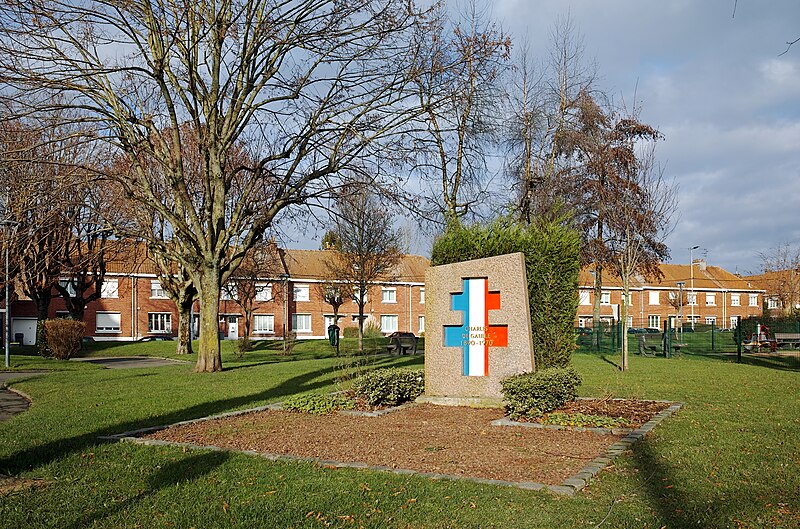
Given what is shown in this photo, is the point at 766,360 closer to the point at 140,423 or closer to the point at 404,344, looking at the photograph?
the point at 404,344

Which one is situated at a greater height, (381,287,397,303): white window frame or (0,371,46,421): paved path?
(381,287,397,303): white window frame

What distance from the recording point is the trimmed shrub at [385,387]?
456 inches

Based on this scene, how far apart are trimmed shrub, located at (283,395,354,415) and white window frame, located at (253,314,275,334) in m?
47.4

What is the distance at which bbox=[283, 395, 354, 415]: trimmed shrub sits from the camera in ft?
36.7

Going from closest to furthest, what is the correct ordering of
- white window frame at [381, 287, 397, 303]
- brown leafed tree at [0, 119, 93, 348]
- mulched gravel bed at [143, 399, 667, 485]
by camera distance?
1. mulched gravel bed at [143, 399, 667, 485]
2. brown leafed tree at [0, 119, 93, 348]
3. white window frame at [381, 287, 397, 303]

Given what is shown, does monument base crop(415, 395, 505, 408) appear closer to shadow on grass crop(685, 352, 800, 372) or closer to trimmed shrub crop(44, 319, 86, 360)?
shadow on grass crop(685, 352, 800, 372)

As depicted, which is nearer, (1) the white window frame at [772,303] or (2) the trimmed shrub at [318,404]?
(2) the trimmed shrub at [318,404]

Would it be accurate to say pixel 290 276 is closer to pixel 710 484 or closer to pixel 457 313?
pixel 457 313

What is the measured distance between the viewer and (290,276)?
57469 millimetres

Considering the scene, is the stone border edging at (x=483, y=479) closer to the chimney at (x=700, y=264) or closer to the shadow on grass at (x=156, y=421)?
the shadow on grass at (x=156, y=421)

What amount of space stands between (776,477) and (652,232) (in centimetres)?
1834

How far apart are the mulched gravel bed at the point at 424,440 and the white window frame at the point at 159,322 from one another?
4665 centimetres

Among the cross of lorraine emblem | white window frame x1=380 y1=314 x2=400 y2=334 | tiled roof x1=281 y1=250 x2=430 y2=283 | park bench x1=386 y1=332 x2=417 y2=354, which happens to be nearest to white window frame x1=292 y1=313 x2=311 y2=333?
tiled roof x1=281 y1=250 x2=430 y2=283

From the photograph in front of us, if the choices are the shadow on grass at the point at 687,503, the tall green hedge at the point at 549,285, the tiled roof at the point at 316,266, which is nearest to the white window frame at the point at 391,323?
the tiled roof at the point at 316,266
